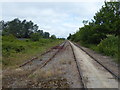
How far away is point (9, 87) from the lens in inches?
307

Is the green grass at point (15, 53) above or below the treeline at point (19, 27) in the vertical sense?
below

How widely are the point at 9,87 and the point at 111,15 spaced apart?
73.1ft

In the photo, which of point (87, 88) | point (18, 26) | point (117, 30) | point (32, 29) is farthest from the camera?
point (32, 29)

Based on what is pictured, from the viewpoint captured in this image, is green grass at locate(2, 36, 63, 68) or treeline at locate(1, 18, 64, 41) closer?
green grass at locate(2, 36, 63, 68)

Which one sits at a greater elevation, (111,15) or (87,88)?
(111,15)

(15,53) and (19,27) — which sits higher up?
(19,27)

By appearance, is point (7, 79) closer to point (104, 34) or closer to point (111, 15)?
point (111, 15)

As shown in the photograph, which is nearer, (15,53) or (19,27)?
(15,53)

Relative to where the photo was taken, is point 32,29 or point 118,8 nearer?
point 118,8

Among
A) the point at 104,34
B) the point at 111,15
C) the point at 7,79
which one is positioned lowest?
the point at 7,79

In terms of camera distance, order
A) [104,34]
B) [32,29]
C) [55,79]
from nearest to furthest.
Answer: [55,79] < [104,34] < [32,29]

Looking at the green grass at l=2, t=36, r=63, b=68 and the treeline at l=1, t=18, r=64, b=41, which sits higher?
the treeline at l=1, t=18, r=64, b=41

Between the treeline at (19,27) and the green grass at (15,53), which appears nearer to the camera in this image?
the green grass at (15,53)

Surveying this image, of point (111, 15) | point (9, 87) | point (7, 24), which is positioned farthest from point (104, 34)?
point (7, 24)
